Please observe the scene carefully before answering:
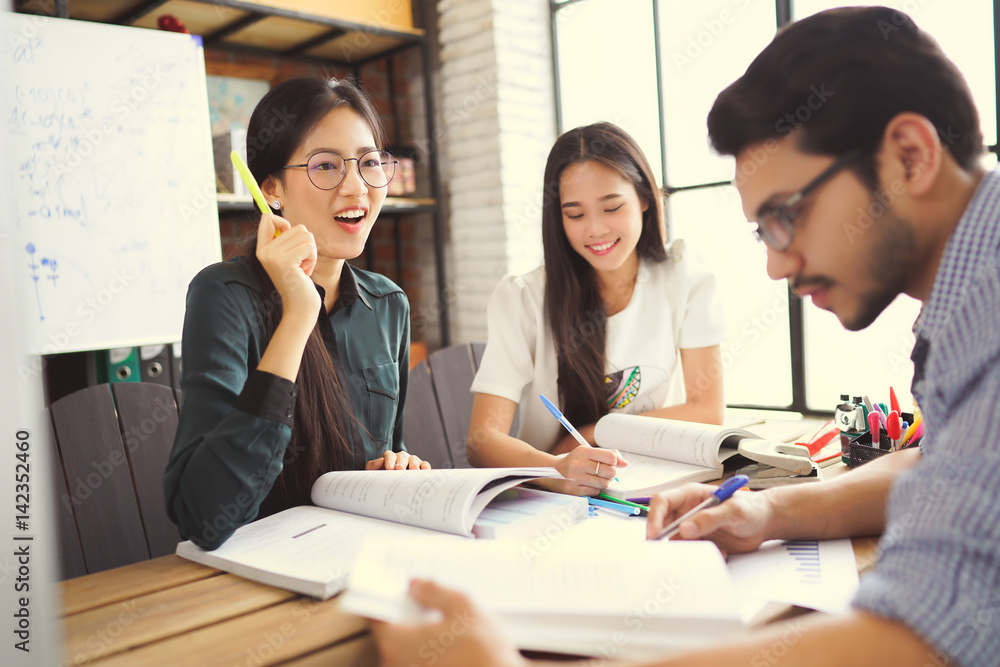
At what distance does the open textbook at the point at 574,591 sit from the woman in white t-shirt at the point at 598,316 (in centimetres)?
96

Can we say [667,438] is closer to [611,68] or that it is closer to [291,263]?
[291,263]

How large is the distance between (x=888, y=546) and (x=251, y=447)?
0.78 m

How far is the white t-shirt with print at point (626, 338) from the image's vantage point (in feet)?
5.92

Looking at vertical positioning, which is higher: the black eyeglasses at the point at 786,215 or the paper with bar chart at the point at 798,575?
the black eyeglasses at the point at 786,215

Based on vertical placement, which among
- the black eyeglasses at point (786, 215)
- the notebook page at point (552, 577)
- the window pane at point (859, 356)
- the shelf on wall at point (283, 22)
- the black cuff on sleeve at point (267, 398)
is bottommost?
the window pane at point (859, 356)

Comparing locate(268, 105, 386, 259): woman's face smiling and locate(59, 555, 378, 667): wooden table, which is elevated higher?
locate(268, 105, 386, 259): woman's face smiling

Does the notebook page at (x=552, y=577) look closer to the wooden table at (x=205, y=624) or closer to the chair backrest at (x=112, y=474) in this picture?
the wooden table at (x=205, y=624)

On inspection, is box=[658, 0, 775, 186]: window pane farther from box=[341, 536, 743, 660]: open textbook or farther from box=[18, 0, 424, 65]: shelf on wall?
box=[341, 536, 743, 660]: open textbook

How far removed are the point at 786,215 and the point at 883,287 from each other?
0.39 feet

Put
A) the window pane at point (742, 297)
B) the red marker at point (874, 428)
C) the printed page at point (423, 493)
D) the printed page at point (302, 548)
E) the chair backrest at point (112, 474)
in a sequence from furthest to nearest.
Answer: the window pane at point (742, 297), the chair backrest at point (112, 474), the red marker at point (874, 428), the printed page at point (423, 493), the printed page at point (302, 548)

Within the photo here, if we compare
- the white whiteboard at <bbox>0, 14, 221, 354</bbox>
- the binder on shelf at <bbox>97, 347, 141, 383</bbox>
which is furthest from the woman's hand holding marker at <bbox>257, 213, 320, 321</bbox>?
the binder on shelf at <bbox>97, 347, 141, 383</bbox>

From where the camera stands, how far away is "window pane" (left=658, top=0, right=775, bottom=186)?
298 cm

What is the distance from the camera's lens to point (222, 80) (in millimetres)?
3246

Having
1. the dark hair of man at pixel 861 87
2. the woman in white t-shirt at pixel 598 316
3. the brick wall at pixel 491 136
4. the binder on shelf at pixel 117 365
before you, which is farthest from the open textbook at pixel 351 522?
the brick wall at pixel 491 136
